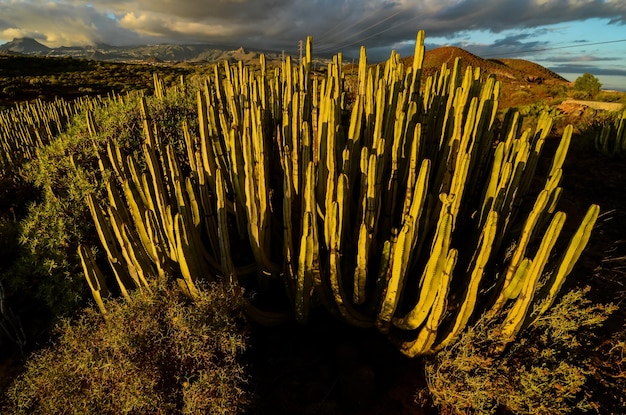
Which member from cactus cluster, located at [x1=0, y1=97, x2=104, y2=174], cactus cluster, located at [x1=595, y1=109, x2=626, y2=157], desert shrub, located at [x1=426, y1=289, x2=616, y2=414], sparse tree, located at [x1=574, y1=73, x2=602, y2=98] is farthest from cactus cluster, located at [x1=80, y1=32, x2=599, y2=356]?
sparse tree, located at [x1=574, y1=73, x2=602, y2=98]

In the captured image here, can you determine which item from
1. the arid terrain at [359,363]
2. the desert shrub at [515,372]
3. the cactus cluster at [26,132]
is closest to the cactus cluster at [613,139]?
the arid terrain at [359,363]

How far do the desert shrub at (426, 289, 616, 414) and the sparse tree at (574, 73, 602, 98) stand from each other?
675 inches

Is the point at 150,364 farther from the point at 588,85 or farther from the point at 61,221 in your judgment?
the point at 588,85

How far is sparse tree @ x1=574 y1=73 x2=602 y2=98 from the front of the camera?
15711 mm

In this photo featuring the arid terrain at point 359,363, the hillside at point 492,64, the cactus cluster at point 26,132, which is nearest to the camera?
the arid terrain at point 359,363

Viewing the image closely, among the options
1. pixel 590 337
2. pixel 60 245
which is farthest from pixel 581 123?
pixel 60 245

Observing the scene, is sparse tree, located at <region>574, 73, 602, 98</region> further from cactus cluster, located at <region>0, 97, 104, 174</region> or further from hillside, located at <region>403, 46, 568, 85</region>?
cactus cluster, located at <region>0, 97, 104, 174</region>

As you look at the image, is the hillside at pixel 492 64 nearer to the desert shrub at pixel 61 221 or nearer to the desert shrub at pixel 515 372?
the desert shrub at pixel 61 221

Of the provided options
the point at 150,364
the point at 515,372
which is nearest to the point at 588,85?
the point at 515,372

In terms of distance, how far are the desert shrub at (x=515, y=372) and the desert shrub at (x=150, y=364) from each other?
159 cm

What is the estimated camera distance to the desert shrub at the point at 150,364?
8.07 ft

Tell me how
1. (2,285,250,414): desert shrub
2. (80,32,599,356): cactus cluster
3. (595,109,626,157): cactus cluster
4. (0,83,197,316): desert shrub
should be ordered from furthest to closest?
(595,109,626,157): cactus cluster → (0,83,197,316): desert shrub → (80,32,599,356): cactus cluster → (2,285,250,414): desert shrub

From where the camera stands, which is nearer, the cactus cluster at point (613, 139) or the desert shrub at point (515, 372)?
the desert shrub at point (515, 372)

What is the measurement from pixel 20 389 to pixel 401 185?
378 cm
